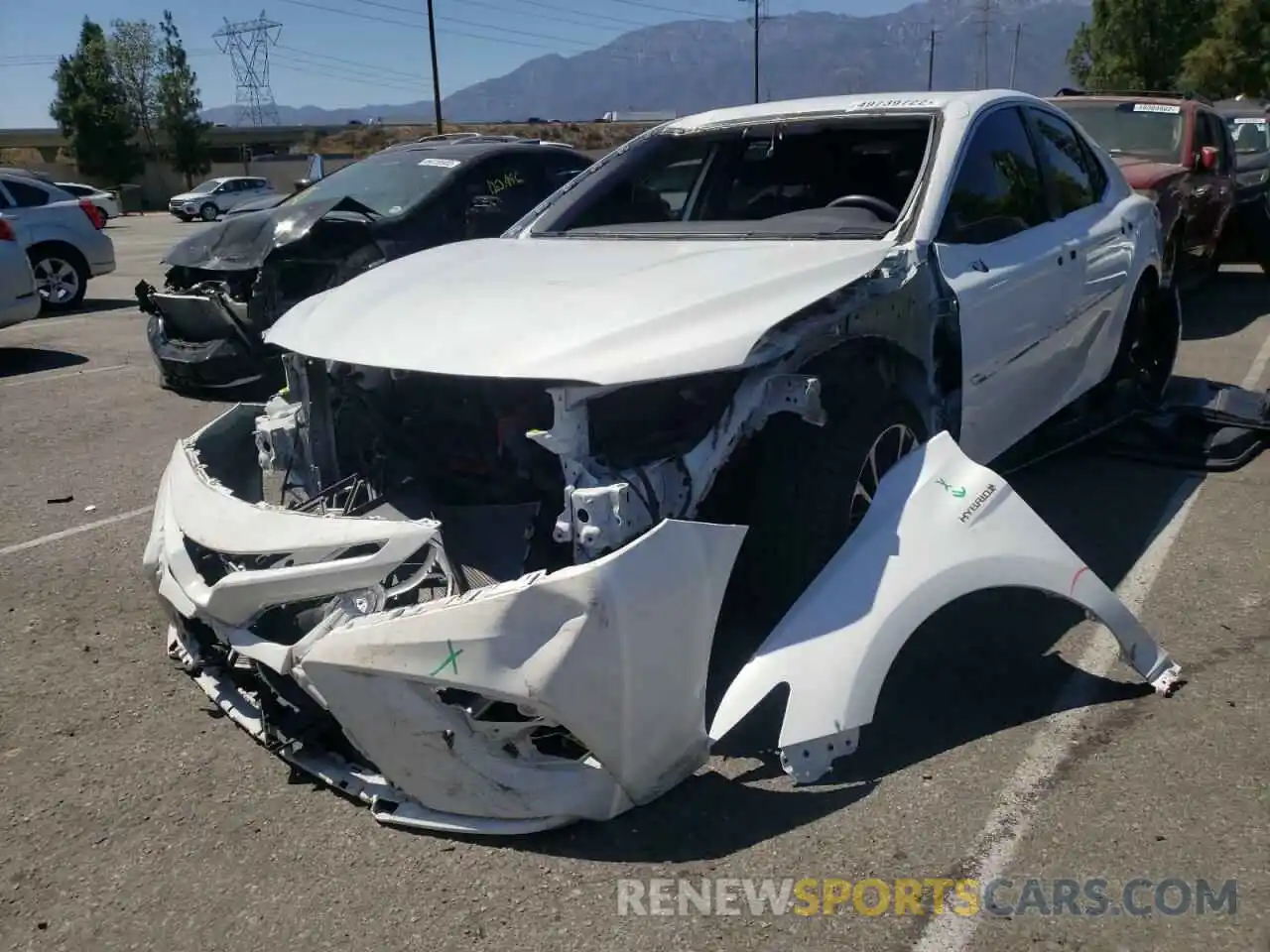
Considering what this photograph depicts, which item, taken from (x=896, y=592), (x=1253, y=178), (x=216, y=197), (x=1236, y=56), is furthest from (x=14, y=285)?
(x=1236, y=56)

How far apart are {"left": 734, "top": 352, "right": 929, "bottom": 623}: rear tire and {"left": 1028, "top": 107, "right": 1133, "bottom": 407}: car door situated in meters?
1.77

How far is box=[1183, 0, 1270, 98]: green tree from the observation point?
115ft

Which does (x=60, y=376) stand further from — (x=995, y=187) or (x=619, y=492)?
(x=619, y=492)

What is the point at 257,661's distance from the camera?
2.79 meters

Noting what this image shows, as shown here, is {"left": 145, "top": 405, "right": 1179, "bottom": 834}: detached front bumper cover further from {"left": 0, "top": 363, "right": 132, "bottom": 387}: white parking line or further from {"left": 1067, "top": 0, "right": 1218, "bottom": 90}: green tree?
{"left": 1067, "top": 0, "right": 1218, "bottom": 90}: green tree

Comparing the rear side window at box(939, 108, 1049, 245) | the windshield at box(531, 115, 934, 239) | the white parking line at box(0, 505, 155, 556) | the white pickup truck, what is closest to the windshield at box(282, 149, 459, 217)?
the white parking line at box(0, 505, 155, 556)

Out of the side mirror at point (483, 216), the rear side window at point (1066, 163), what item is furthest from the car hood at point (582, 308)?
the side mirror at point (483, 216)

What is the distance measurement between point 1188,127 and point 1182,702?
8.16 metres

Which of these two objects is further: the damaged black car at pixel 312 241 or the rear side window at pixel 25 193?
the rear side window at pixel 25 193

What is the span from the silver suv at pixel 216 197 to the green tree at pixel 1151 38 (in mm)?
29990

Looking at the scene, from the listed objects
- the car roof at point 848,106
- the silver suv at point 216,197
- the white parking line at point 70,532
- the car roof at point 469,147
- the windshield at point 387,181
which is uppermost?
the car roof at point 848,106

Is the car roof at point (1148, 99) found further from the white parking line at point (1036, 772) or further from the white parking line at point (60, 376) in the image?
the white parking line at point (60, 376)

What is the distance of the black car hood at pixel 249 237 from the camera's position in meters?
7.23

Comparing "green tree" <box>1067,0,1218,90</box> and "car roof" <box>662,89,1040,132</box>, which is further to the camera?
"green tree" <box>1067,0,1218,90</box>
